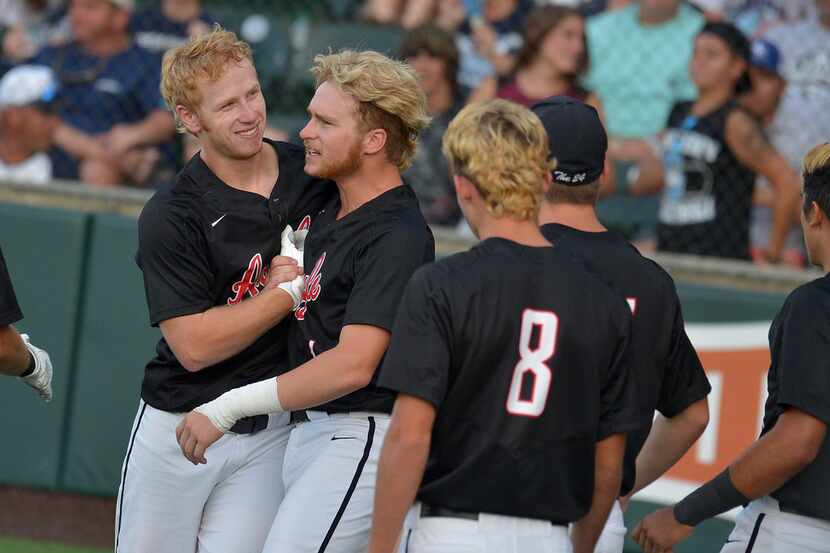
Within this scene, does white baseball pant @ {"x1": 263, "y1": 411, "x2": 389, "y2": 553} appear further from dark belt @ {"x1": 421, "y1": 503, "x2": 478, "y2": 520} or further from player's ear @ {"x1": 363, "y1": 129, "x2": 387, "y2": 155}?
player's ear @ {"x1": 363, "y1": 129, "x2": 387, "y2": 155}

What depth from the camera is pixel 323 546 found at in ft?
10.2

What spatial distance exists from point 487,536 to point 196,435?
96 centimetres

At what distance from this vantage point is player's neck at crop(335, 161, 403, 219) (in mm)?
3314

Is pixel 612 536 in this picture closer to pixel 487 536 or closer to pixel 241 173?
pixel 487 536

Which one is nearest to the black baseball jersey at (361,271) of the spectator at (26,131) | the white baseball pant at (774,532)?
the white baseball pant at (774,532)

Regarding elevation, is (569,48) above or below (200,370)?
above

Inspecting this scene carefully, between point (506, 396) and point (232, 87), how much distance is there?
1402mm

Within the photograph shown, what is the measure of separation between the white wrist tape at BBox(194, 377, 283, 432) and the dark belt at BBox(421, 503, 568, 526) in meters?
0.59

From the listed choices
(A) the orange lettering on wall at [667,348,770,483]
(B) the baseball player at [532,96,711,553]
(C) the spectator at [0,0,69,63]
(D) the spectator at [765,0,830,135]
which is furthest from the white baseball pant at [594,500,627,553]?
(C) the spectator at [0,0,69,63]

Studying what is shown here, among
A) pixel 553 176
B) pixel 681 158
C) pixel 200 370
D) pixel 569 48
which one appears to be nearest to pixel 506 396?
pixel 553 176

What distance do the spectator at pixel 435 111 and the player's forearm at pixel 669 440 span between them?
9.42 ft

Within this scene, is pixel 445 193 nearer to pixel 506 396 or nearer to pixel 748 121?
pixel 748 121

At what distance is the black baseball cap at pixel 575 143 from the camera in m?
3.00

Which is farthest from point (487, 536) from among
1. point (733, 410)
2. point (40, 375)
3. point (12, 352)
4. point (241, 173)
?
point (733, 410)
